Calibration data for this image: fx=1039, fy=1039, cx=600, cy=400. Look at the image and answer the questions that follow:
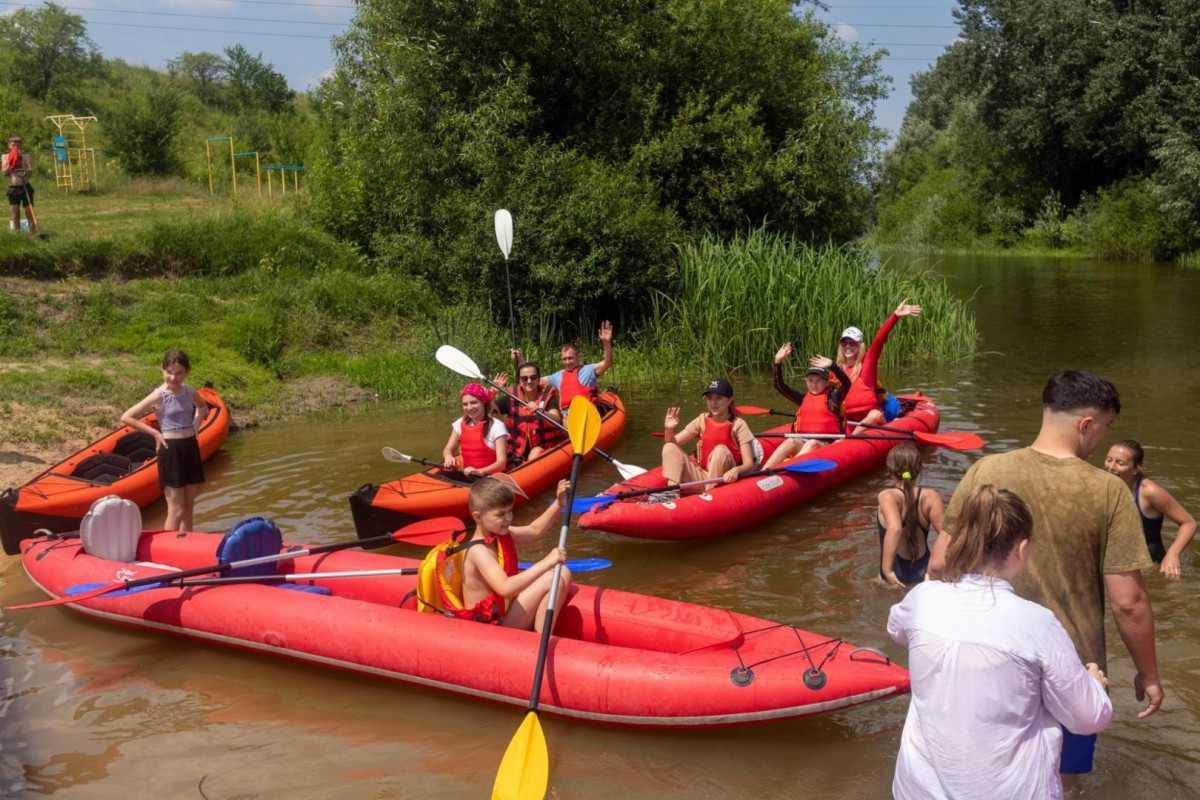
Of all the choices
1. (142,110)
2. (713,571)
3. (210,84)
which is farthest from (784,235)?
(210,84)

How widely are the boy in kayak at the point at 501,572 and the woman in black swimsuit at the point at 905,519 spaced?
1658mm

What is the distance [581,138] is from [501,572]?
11.0 m

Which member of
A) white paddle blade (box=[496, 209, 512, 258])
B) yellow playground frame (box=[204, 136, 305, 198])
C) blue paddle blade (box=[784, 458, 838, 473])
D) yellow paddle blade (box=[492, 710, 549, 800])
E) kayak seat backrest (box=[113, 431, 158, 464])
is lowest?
yellow paddle blade (box=[492, 710, 549, 800])

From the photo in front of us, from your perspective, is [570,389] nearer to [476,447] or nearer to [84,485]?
[476,447]

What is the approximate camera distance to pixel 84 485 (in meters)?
7.05

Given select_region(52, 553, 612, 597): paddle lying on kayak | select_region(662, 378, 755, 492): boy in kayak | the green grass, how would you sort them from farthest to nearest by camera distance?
1. the green grass
2. select_region(662, 378, 755, 492): boy in kayak
3. select_region(52, 553, 612, 597): paddle lying on kayak

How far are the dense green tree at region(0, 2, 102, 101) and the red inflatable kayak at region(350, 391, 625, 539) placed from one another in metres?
A: 32.8

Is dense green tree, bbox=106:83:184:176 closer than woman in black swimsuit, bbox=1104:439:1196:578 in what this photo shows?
No

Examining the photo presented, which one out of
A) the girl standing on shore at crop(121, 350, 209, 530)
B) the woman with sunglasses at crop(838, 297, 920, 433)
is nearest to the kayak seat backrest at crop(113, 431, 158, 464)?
the girl standing on shore at crop(121, 350, 209, 530)

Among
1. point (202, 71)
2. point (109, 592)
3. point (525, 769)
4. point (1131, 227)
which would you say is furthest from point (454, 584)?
point (202, 71)

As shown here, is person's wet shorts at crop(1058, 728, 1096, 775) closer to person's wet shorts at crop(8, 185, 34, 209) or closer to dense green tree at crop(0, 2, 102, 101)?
person's wet shorts at crop(8, 185, 34, 209)

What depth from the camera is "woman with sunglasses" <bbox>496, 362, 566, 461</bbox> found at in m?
8.13

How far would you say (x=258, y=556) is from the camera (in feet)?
18.1

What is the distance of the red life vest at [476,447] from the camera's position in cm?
736
